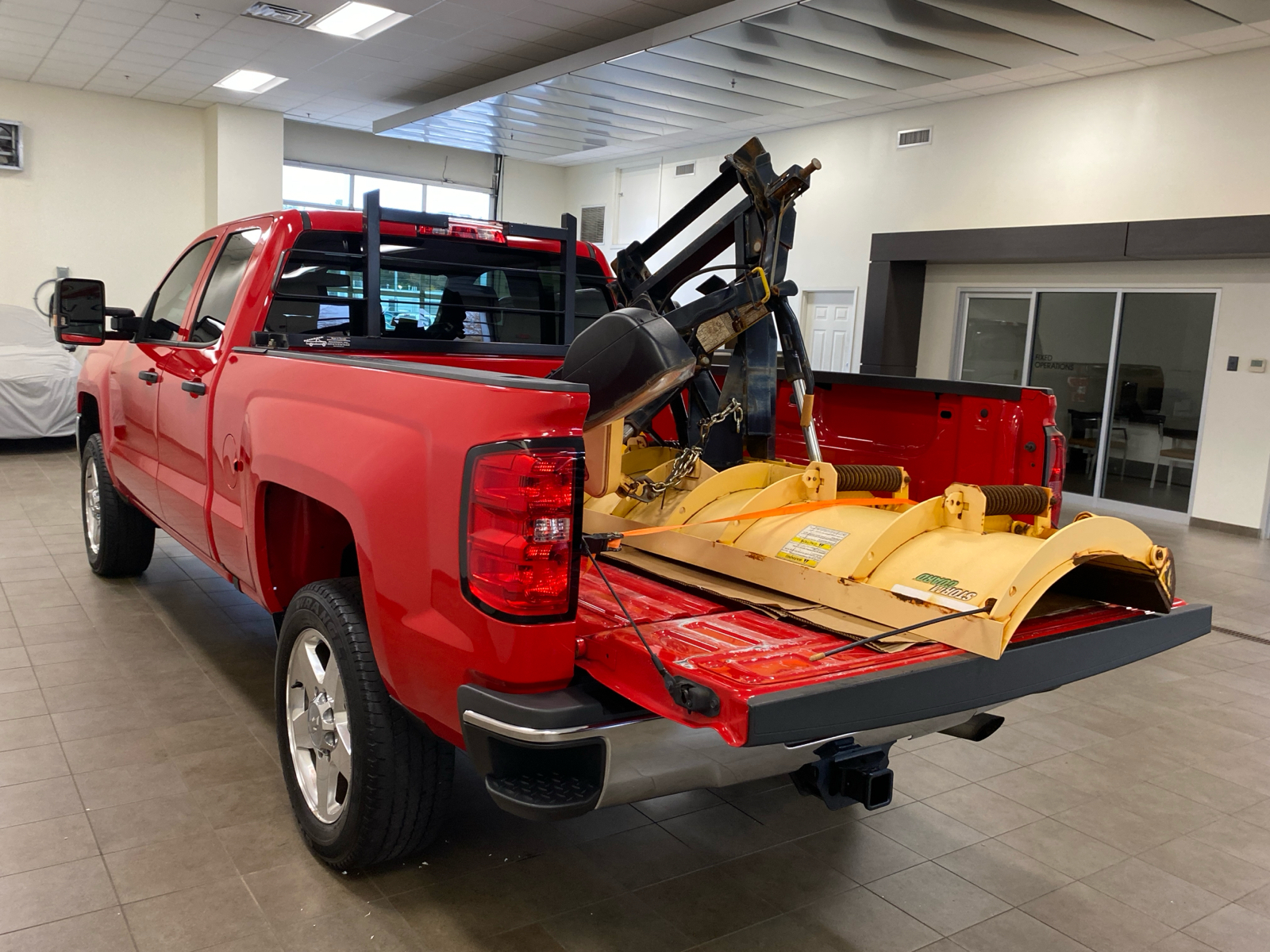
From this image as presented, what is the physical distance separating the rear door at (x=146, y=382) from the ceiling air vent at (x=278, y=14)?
20.5ft

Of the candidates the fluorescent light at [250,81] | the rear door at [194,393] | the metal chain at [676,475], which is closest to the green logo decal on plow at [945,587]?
the metal chain at [676,475]

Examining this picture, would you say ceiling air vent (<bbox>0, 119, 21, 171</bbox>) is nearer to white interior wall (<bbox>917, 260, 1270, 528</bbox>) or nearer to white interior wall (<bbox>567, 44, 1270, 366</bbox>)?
white interior wall (<bbox>567, 44, 1270, 366</bbox>)

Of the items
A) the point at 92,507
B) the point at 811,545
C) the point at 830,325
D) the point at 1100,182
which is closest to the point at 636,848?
the point at 811,545

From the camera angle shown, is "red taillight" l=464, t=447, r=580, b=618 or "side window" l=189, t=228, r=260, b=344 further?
"side window" l=189, t=228, r=260, b=344

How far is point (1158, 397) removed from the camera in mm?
10109

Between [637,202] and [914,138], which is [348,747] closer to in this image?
[914,138]

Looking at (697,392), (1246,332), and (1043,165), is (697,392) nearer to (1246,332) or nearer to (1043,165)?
(1246,332)

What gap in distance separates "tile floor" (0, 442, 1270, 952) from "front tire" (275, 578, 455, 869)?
152 millimetres

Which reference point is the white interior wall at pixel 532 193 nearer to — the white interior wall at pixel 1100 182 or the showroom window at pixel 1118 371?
the white interior wall at pixel 1100 182

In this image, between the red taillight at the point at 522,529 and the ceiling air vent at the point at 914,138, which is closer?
the red taillight at the point at 522,529

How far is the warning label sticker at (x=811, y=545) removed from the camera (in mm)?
2611

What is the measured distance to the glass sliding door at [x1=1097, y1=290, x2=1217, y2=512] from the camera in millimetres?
9734

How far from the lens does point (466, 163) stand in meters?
17.2

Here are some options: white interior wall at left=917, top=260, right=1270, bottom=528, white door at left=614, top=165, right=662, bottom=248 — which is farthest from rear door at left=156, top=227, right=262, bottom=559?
white door at left=614, top=165, right=662, bottom=248
